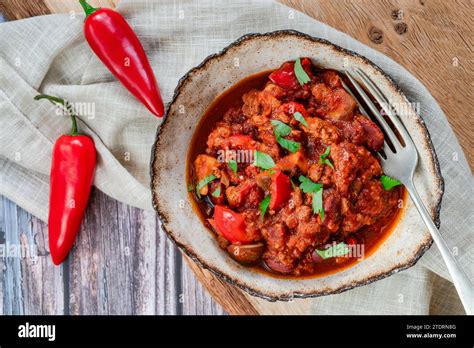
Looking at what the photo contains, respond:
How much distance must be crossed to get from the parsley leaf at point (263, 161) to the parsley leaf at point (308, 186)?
0.22 metres

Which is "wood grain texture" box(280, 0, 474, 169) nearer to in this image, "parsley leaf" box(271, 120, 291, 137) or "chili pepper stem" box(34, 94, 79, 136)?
"parsley leaf" box(271, 120, 291, 137)

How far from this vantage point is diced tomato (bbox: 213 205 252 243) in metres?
3.89

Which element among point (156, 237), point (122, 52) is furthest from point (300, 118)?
point (156, 237)

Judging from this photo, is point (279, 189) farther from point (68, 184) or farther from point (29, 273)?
point (29, 273)

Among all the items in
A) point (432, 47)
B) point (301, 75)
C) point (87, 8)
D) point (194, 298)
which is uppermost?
point (87, 8)

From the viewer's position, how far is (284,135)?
3.81 meters

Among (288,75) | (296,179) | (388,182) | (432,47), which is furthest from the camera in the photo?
(432,47)

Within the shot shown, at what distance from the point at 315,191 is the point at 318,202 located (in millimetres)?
71

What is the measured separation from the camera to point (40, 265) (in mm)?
4750

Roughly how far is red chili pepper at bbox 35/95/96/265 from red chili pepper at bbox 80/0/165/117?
47cm

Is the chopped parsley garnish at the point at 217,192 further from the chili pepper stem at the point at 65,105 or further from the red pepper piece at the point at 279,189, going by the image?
the chili pepper stem at the point at 65,105

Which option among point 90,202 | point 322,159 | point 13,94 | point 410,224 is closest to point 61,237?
point 90,202

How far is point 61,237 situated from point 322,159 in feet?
6.84
